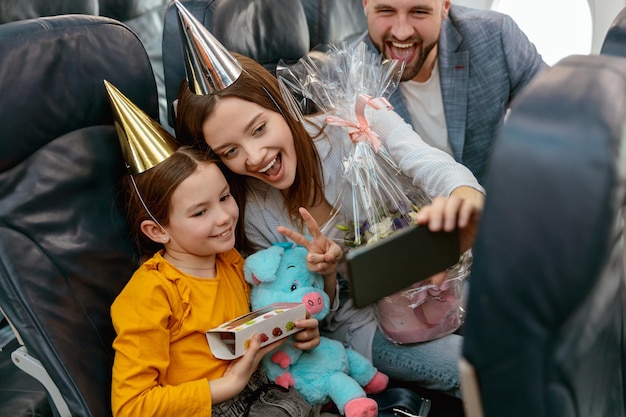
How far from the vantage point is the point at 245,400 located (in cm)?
145

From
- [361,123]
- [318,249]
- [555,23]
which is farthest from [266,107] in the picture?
[555,23]

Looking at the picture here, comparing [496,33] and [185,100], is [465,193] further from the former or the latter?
[496,33]

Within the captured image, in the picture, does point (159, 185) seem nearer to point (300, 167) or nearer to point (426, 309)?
point (300, 167)

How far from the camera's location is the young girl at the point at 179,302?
1.33 m

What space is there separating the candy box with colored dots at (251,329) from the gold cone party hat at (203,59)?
20.6 inches

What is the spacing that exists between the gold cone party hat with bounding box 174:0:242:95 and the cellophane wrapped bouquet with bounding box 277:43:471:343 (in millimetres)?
176

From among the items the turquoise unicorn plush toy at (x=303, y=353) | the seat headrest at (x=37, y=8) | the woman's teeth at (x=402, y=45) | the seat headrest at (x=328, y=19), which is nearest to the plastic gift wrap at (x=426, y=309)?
the turquoise unicorn plush toy at (x=303, y=353)

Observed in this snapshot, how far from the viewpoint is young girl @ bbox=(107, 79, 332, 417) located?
4.36ft

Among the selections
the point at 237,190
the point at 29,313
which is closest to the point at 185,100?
the point at 237,190

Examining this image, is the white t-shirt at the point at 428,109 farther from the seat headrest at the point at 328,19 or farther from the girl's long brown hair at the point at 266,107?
the girl's long brown hair at the point at 266,107

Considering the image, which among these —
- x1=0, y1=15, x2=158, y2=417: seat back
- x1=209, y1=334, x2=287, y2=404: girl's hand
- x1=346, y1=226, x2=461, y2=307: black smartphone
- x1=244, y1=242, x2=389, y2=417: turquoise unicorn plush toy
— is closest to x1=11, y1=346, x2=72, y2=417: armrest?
x1=0, y1=15, x2=158, y2=417: seat back

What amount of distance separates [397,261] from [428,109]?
1.39 metres

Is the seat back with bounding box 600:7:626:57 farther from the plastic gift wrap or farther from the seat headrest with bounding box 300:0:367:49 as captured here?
the seat headrest with bounding box 300:0:367:49

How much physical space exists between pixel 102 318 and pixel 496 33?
147 centimetres
